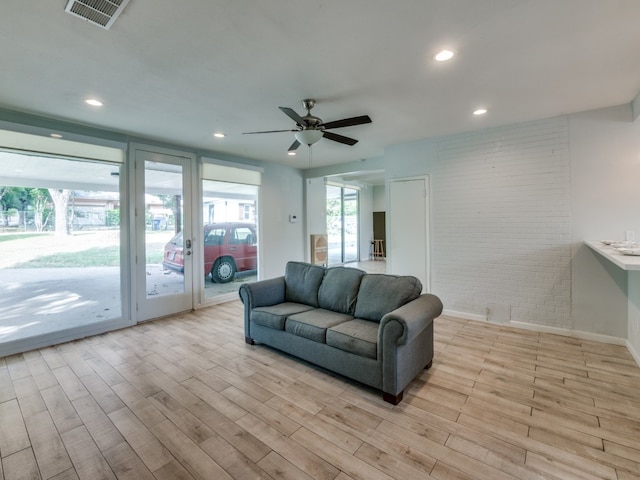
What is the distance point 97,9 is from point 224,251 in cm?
418

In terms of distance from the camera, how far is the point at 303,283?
3.65 metres

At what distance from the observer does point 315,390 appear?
2.52 m

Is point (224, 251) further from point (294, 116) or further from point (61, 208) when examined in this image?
point (294, 116)

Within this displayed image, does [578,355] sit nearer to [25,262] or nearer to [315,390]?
[315,390]

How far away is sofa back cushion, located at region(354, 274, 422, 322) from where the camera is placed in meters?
2.83

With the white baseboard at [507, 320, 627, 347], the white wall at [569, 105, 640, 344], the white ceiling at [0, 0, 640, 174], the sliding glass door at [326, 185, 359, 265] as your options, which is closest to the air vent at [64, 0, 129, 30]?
the white ceiling at [0, 0, 640, 174]

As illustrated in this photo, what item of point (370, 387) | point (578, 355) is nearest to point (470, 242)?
point (578, 355)

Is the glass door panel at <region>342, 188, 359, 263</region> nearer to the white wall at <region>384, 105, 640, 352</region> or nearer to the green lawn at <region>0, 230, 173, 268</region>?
the white wall at <region>384, 105, 640, 352</region>

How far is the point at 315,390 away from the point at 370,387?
49cm

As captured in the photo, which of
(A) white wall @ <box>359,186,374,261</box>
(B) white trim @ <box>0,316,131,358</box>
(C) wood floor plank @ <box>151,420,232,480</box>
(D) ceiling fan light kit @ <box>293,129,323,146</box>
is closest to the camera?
(C) wood floor plank @ <box>151,420,232,480</box>

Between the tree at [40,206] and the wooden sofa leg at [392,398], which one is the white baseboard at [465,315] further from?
the tree at [40,206]

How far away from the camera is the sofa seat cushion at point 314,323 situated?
277 centimetres

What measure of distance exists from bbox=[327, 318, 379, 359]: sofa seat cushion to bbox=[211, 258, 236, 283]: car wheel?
3451 millimetres

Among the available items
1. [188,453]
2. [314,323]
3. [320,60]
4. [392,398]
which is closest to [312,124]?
[320,60]
